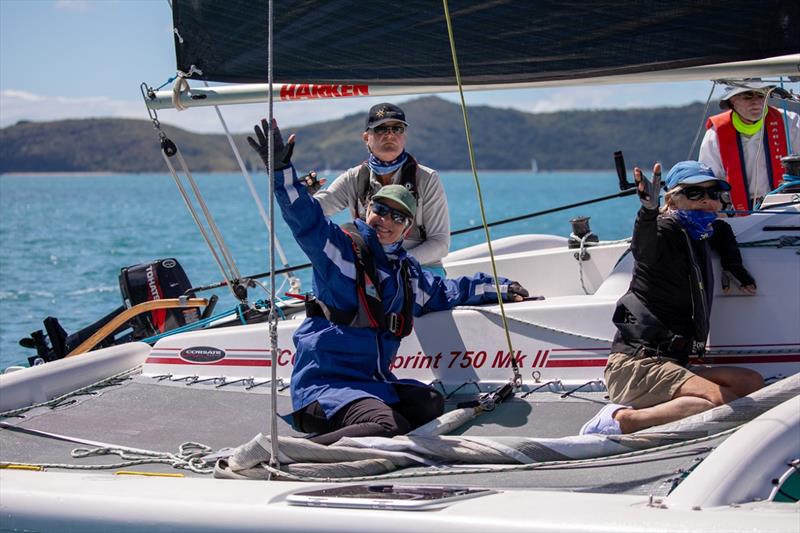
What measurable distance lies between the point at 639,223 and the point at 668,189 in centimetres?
38

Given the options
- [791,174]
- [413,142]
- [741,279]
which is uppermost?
[413,142]

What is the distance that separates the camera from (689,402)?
373 cm

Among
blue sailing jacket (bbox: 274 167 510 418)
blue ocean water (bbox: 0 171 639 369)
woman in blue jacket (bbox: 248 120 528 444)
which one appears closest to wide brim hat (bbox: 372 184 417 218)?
woman in blue jacket (bbox: 248 120 528 444)

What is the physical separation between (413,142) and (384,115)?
117 meters

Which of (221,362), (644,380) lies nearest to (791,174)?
(644,380)

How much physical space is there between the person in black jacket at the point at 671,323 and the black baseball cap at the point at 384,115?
1.42 meters

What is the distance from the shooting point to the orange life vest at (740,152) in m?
5.77

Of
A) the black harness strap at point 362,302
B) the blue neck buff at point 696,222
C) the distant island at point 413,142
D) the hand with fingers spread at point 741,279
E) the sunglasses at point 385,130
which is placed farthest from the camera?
the distant island at point 413,142

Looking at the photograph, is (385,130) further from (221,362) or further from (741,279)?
(741,279)

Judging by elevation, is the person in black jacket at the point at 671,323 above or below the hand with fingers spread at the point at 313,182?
below

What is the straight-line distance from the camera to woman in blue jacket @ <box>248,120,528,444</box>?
385cm

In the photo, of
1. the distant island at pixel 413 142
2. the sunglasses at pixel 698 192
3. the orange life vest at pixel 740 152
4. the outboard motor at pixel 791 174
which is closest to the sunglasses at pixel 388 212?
the sunglasses at pixel 698 192

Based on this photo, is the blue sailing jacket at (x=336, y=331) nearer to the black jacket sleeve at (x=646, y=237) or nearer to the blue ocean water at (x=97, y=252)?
the black jacket sleeve at (x=646, y=237)

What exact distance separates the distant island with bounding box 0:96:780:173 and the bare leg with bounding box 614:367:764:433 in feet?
320
